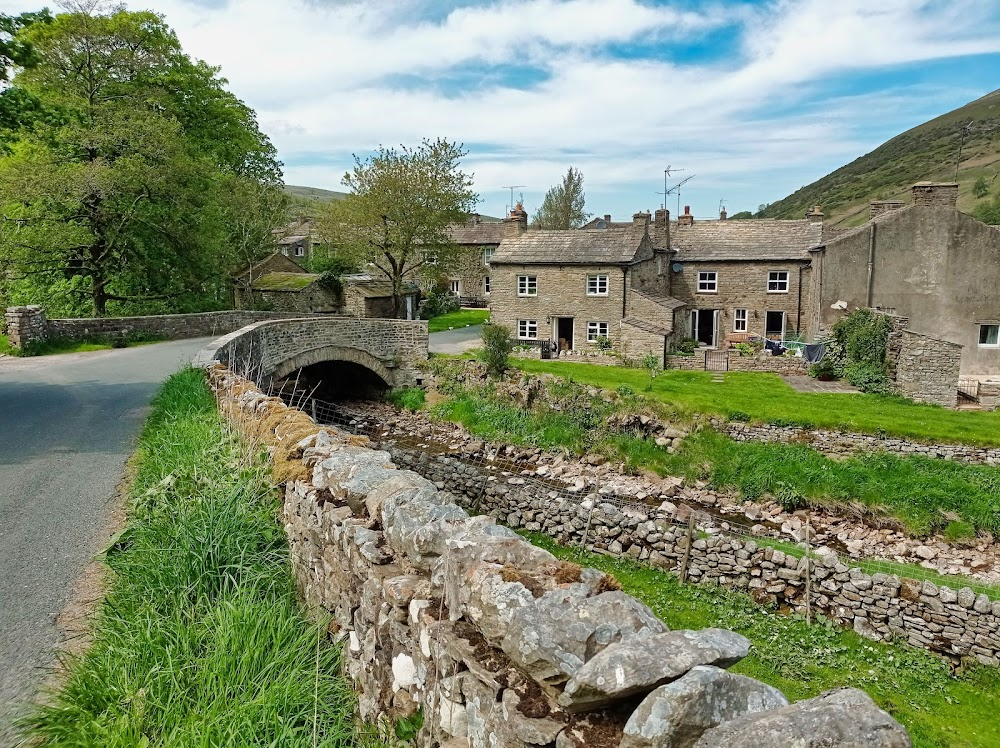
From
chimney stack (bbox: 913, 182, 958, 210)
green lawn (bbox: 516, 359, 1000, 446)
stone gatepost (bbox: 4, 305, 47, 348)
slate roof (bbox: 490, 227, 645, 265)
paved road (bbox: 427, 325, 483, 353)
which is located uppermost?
chimney stack (bbox: 913, 182, 958, 210)

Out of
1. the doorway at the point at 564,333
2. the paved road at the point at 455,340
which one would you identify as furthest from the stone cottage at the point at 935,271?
the paved road at the point at 455,340

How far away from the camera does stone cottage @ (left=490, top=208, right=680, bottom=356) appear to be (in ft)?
104

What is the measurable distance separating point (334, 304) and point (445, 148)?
11.4 meters

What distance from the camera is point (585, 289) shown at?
108ft

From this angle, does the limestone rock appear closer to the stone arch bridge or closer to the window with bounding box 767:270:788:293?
the stone arch bridge

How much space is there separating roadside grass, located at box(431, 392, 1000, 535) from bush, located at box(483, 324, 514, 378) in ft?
15.1

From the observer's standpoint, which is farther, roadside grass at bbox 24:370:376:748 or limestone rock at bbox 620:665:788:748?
roadside grass at bbox 24:370:376:748

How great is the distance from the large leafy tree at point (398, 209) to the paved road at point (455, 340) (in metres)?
3.92

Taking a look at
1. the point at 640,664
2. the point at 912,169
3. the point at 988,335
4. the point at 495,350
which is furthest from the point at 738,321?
the point at 912,169

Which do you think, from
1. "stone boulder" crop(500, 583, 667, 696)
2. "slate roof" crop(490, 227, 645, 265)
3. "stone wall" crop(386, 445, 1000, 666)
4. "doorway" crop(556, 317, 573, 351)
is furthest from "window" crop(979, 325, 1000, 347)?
"stone boulder" crop(500, 583, 667, 696)

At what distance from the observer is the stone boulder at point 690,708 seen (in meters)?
2.18

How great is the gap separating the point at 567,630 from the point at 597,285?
30.8 metres

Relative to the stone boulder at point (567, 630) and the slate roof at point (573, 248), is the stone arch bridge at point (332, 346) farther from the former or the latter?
the stone boulder at point (567, 630)

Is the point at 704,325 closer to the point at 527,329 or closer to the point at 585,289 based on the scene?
the point at 585,289
